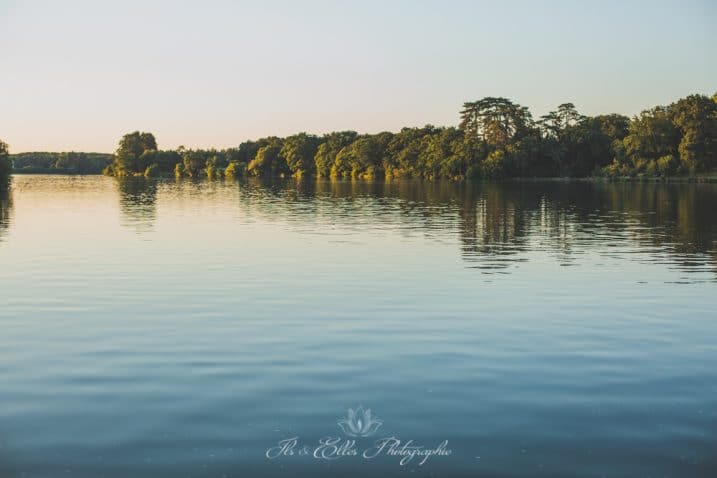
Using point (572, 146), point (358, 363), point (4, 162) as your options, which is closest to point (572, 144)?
point (572, 146)

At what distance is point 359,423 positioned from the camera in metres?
11.3

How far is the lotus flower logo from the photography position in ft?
35.9

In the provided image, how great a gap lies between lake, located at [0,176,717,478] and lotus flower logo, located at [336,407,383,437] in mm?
43

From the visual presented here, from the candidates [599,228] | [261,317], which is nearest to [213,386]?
[261,317]

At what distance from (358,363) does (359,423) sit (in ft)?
11.8

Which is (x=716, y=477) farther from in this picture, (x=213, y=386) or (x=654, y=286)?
(x=654, y=286)

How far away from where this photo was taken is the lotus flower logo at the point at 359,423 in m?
10.9

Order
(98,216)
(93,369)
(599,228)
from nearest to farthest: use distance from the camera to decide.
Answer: (93,369), (599,228), (98,216)

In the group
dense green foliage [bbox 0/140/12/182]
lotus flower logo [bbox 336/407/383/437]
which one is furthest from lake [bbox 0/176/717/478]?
dense green foliage [bbox 0/140/12/182]

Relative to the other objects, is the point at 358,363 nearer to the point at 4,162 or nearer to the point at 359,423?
the point at 359,423

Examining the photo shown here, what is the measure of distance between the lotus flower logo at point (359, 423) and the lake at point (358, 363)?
0.14ft

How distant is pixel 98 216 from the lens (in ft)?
197

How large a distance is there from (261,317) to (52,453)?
9.61 meters

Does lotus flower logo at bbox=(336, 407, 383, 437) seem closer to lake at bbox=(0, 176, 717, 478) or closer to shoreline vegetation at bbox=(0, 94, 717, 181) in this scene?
lake at bbox=(0, 176, 717, 478)
